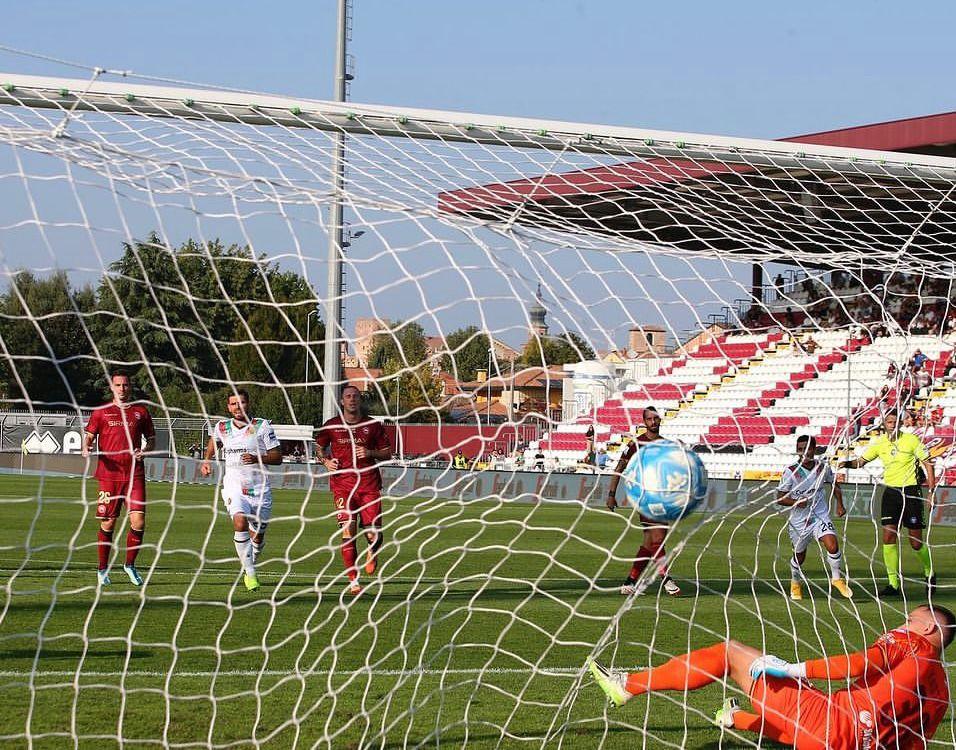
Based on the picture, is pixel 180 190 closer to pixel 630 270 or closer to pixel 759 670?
pixel 630 270

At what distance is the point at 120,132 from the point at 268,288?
3.97ft

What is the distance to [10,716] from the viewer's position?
17.3ft

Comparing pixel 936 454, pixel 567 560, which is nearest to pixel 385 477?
pixel 567 560

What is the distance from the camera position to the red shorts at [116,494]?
8359mm

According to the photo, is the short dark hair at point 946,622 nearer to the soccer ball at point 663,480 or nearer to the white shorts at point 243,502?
the soccer ball at point 663,480

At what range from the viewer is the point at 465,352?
6.04m

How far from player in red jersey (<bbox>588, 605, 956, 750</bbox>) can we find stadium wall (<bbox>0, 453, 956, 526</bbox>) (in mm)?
730

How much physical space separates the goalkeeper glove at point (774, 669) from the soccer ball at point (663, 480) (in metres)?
0.70

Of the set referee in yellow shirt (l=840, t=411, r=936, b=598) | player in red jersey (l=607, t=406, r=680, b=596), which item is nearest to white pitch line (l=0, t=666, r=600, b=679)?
player in red jersey (l=607, t=406, r=680, b=596)

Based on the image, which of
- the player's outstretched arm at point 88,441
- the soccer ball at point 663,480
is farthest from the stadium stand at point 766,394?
the player's outstretched arm at point 88,441

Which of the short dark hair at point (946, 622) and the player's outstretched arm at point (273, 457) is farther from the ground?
the player's outstretched arm at point (273, 457)

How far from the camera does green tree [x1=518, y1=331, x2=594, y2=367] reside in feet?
17.5

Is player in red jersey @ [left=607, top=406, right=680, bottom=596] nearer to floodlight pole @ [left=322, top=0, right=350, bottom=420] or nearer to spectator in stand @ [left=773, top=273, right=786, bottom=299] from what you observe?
spectator in stand @ [left=773, top=273, right=786, bottom=299]

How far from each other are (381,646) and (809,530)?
152 inches
